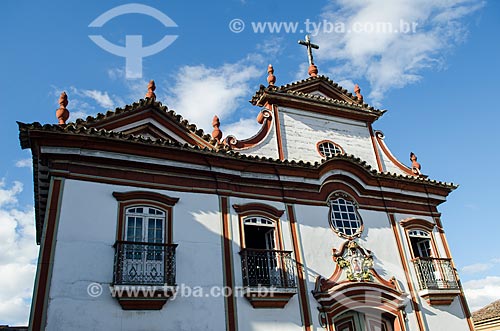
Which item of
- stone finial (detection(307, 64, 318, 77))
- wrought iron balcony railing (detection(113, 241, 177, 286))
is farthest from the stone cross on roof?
wrought iron balcony railing (detection(113, 241, 177, 286))

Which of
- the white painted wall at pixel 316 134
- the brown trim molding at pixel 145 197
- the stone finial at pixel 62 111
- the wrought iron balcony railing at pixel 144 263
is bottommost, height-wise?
the wrought iron balcony railing at pixel 144 263

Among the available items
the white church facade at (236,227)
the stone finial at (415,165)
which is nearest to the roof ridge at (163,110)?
the white church facade at (236,227)

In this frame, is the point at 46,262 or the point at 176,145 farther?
the point at 176,145

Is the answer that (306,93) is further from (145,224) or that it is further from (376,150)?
(145,224)

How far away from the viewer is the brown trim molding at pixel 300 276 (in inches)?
428

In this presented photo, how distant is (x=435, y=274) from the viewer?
43.6ft

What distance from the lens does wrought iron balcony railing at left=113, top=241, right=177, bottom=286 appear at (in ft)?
30.6

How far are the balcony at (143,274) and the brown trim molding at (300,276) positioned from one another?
11.3 ft

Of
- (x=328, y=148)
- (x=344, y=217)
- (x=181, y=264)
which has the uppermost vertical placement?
(x=328, y=148)

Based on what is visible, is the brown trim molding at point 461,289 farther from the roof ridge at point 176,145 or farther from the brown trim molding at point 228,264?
the brown trim molding at point 228,264

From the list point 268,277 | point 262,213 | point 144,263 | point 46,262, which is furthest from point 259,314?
point 46,262

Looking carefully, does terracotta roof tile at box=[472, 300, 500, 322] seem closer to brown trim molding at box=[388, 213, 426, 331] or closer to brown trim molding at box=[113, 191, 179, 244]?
brown trim molding at box=[388, 213, 426, 331]

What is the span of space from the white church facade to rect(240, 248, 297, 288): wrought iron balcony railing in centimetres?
4

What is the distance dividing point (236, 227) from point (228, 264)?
1.05 meters
